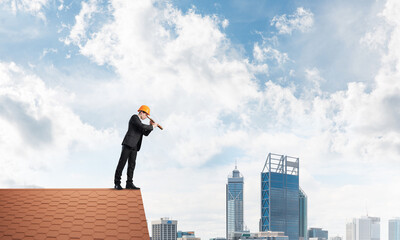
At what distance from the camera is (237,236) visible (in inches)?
7347

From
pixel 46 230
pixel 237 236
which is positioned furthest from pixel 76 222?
pixel 237 236

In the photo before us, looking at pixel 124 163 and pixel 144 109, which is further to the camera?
pixel 144 109

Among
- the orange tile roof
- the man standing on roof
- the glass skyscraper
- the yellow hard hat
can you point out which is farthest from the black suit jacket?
the glass skyscraper

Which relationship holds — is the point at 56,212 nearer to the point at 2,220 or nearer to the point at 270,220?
the point at 2,220

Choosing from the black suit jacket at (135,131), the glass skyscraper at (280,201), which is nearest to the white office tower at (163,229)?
the glass skyscraper at (280,201)

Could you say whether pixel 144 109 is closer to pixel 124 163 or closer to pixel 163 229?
pixel 124 163

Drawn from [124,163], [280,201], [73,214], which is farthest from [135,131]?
[280,201]

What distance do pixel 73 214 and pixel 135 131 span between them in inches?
85.7

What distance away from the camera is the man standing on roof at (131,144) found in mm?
9867

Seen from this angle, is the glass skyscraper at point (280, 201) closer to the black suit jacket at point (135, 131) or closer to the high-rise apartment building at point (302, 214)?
the high-rise apartment building at point (302, 214)

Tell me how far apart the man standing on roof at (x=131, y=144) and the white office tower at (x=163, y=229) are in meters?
161

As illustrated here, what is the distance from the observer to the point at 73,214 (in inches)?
357

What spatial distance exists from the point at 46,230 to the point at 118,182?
1.81 metres

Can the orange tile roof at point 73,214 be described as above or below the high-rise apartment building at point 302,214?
above
